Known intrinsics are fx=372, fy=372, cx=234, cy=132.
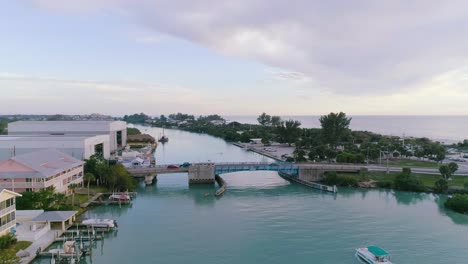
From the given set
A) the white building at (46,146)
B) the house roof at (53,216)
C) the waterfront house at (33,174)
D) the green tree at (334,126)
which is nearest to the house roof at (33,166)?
the waterfront house at (33,174)

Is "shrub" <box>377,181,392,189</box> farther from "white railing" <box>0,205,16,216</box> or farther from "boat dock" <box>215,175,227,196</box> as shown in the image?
"white railing" <box>0,205,16,216</box>

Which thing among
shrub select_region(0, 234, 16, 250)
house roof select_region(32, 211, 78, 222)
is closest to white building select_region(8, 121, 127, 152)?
house roof select_region(32, 211, 78, 222)

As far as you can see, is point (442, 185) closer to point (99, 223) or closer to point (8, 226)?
point (99, 223)

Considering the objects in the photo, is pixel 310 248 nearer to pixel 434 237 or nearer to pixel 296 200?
pixel 434 237

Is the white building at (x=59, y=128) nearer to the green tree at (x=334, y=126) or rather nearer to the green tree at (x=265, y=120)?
the green tree at (x=334, y=126)

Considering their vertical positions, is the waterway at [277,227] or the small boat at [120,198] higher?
the small boat at [120,198]

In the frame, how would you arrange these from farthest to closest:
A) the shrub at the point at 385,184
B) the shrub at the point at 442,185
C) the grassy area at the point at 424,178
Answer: the shrub at the point at 385,184 → the grassy area at the point at 424,178 → the shrub at the point at 442,185

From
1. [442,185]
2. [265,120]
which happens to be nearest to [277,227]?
[442,185]

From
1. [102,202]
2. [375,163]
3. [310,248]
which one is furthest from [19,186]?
[375,163]
